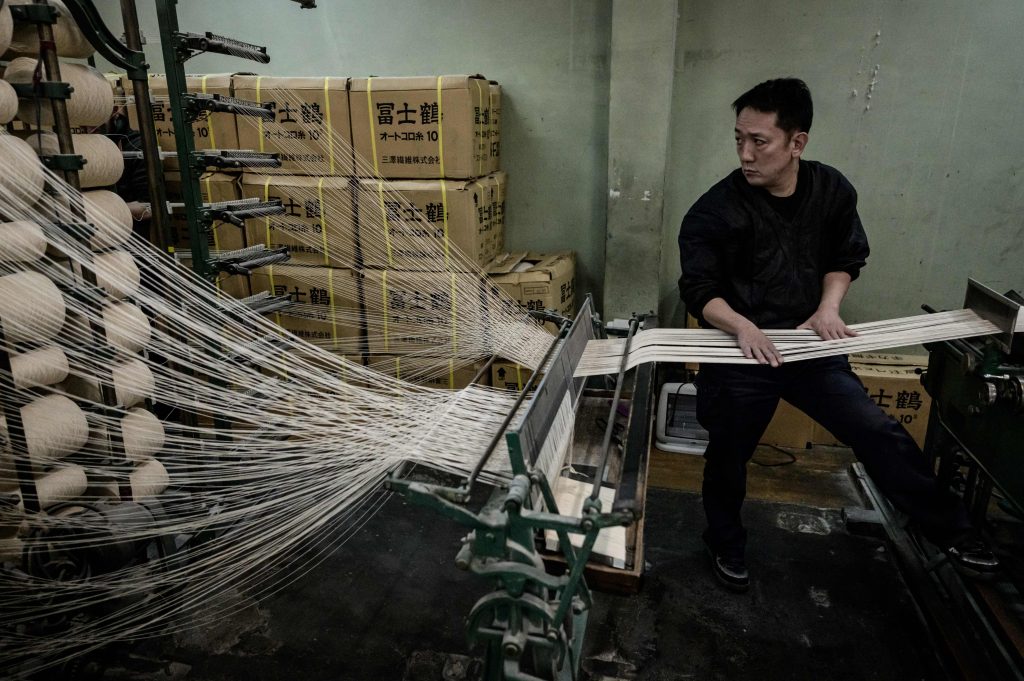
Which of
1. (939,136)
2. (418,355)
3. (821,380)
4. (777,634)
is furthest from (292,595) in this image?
(939,136)

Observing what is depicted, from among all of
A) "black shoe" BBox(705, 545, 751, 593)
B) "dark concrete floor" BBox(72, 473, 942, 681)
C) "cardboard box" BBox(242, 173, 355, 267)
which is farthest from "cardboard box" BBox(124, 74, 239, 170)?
"black shoe" BBox(705, 545, 751, 593)

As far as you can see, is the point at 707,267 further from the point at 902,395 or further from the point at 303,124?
the point at 303,124

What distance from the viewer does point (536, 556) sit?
1.43 m

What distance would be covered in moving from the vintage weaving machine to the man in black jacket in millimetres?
799

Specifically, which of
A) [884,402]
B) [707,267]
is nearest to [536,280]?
[707,267]

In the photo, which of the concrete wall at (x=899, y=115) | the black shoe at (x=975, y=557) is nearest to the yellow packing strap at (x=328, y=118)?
the concrete wall at (x=899, y=115)

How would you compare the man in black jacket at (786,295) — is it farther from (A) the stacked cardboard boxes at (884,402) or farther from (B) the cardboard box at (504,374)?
(B) the cardboard box at (504,374)

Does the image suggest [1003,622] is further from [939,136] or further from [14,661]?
[14,661]

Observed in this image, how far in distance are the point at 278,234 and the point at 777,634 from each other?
10.3ft

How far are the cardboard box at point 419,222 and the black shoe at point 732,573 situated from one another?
6.50 feet

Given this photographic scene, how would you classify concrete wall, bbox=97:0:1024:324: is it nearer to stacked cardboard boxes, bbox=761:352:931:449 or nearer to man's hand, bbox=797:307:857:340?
stacked cardboard boxes, bbox=761:352:931:449

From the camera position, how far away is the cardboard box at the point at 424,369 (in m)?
3.54

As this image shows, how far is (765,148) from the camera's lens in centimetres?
213

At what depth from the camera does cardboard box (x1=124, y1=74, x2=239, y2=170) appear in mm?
3520
